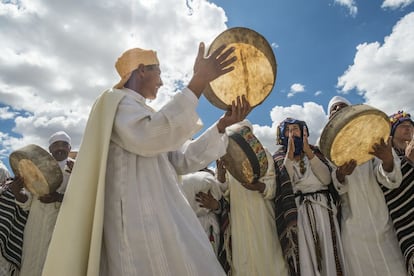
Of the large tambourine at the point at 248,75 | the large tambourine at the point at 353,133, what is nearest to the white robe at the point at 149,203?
the large tambourine at the point at 248,75

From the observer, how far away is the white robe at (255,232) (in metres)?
4.55

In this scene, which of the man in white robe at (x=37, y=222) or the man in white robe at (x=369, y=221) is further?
the man in white robe at (x=37, y=222)

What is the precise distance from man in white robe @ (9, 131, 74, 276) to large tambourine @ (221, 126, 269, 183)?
237cm

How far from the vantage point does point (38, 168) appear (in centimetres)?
442

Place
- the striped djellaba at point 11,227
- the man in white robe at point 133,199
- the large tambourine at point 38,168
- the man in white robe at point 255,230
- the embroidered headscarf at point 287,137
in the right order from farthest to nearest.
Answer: the striped djellaba at point 11,227
the embroidered headscarf at point 287,137
the man in white robe at point 255,230
the large tambourine at point 38,168
the man in white robe at point 133,199

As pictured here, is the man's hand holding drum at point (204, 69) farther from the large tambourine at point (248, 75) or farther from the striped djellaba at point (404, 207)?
the striped djellaba at point (404, 207)

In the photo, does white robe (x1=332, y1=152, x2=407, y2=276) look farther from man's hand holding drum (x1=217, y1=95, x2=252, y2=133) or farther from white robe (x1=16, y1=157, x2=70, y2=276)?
white robe (x1=16, y1=157, x2=70, y2=276)

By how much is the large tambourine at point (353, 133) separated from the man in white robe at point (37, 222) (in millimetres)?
3413

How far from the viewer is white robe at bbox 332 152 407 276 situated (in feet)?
13.3

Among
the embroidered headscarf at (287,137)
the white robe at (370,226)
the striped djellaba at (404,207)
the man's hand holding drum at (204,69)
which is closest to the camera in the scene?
the man's hand holding drum at (204,69)

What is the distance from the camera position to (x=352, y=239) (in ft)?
14.0

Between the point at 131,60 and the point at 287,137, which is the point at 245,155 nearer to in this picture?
the point at 287,137

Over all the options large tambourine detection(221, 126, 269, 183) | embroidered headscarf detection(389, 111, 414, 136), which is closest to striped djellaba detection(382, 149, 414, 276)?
embroidered headscarf detection(389, 111, 414, 136)

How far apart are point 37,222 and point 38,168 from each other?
1.10 metres
